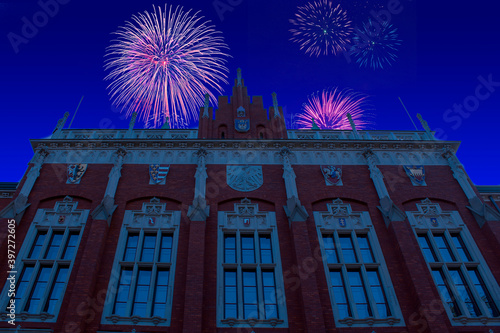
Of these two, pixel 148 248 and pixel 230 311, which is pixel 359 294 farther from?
pixel 148 248

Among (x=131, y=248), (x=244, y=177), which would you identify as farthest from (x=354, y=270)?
(x=131, y=248)

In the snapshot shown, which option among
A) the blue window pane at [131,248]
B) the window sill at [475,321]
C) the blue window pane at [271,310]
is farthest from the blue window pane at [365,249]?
the blue window pane at [131,248]

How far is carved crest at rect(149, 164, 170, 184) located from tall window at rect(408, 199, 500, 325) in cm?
1395

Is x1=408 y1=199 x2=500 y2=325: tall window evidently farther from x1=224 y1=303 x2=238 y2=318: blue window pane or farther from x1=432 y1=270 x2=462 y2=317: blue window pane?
x1=224 y1=303 x2=238 y2=318: blue window pane

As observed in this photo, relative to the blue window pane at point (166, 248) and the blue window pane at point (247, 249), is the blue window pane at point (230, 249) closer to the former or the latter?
the blue window pane at point (247, 249)

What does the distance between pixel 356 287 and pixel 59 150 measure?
18.8 meters

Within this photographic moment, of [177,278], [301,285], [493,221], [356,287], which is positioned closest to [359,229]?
[356,287]

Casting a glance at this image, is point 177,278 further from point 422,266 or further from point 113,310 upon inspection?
point 422,266

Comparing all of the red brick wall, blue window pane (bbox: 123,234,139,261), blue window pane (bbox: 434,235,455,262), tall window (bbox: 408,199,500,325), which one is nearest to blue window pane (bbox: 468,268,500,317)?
tall window (bbox: 408,199,500,325)

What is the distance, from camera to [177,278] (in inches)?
703

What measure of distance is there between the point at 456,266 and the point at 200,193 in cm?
1350

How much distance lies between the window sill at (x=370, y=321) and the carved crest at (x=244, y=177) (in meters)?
8.52

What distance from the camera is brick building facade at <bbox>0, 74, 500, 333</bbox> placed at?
662 inches

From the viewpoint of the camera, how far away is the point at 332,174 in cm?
2269
